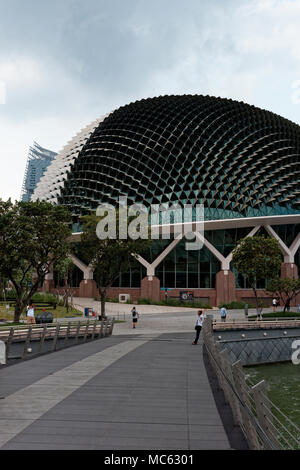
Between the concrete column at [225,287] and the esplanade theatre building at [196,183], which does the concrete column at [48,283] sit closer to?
the esplanade theatre building at [196,183]

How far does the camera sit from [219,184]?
67000 mm

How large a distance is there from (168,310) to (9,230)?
2719 cm

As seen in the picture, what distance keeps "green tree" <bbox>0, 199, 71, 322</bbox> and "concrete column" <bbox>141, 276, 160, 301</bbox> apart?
3158cm

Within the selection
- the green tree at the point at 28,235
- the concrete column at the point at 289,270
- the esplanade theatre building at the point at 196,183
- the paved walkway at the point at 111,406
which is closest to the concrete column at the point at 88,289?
the esplanade theatre building at the point at 196,183

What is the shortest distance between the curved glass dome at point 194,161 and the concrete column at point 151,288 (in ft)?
40.6

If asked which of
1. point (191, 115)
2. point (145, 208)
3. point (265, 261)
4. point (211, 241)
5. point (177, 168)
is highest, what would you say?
point (191, 115)

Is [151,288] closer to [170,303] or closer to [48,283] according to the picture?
[170,303]

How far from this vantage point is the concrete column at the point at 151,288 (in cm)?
6603

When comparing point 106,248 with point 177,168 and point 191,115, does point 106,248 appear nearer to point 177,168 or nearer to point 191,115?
point 177,168

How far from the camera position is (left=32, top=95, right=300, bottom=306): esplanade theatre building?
214ft

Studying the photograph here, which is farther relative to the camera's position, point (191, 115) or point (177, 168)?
point (191, 115)

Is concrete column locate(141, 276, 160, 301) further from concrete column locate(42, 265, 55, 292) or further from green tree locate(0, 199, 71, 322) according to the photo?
green tree locate(0, 199, 71, 322)
